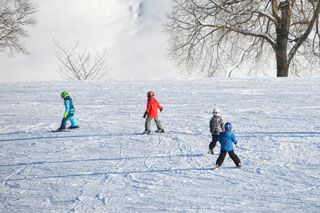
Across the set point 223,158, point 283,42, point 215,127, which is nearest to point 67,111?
point 215,127

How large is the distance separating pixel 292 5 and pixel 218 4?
4.64m

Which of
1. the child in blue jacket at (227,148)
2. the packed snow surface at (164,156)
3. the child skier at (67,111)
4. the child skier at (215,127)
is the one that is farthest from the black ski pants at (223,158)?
the child skier at (67,111)

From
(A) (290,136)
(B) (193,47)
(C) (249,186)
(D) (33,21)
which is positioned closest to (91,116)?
(A) (290,136)

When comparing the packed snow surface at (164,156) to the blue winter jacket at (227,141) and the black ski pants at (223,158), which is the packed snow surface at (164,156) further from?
the blue winter jacket at (227,141)

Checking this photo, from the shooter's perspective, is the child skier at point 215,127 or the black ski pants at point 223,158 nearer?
the black ski pants at point 223,158

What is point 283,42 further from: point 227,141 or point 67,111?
point 227,141

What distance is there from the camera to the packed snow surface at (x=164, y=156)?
8.71 meters

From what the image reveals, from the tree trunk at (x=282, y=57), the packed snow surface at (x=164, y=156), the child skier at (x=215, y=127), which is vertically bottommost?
the packed snow surface at (x=164, y=156)

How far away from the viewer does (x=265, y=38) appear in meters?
31.4

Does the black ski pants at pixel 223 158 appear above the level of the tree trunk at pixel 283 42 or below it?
below

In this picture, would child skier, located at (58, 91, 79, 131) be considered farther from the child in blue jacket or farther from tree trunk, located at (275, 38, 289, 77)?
tree trunk, located at (275, 38, 289, 77)

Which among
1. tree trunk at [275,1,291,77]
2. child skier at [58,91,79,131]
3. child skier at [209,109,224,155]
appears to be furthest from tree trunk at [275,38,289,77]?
child skier at [209,109,224,155]

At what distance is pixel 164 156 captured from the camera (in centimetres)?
1156

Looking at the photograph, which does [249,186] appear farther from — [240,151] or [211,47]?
[211,47]
